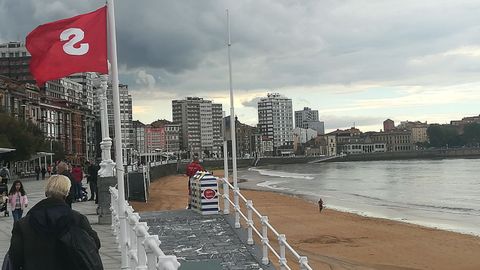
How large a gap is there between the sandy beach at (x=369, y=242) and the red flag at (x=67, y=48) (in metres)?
9.92

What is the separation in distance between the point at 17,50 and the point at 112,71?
157m

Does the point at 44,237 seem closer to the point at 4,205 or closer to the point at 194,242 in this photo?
the point at 194,242

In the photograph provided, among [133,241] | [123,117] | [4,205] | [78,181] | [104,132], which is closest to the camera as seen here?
[133,241]

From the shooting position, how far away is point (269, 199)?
37656 millimetres

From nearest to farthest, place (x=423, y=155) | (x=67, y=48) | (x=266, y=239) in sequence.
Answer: (x=67, y=48) → (x=266, y=239) → (x=423, y=155)

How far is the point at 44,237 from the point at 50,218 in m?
0.14

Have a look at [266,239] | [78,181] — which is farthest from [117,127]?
[78,181]

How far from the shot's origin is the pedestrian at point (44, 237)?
3764mm

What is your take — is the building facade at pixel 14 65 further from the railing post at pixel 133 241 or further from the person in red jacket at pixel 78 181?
the railing post at pixel 133 241

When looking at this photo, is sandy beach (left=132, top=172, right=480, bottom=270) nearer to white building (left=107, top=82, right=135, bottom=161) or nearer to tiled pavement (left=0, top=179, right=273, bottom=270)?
tiled pavement (left=0, top=179, right=273, bottom=270)

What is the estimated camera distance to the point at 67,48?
25.5 ft

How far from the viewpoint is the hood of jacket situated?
12.3 ft

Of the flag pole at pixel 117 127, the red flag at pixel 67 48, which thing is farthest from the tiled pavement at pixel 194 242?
the red flag at pixel 67 48

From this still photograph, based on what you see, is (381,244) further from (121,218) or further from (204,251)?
(121,218)
